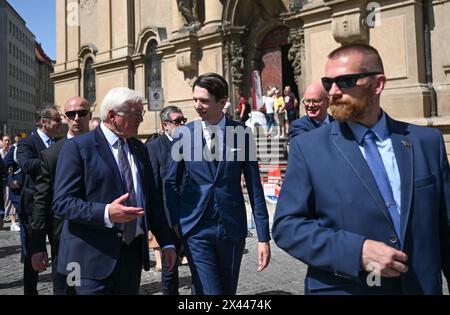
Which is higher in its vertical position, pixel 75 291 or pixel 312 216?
pixel 312 216

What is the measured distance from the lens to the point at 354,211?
2.09 metres

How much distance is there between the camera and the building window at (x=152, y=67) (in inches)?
830

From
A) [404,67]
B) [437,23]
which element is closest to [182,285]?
[404,67]

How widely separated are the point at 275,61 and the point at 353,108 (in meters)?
15.6

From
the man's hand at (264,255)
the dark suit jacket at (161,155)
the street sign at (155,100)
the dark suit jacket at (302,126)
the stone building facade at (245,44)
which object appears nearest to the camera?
the man's hand at (264,255)

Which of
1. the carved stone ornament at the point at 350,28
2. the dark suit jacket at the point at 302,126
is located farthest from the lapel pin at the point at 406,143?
the carved stone ornament at the point at 350,28

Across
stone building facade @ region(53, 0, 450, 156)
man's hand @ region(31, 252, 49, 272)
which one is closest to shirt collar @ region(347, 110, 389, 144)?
man's hand @ region(31, 252, 49, 272)

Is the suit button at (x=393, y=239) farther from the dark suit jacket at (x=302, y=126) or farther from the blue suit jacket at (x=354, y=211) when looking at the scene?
the dark suit jacket at (x=302, y=126)

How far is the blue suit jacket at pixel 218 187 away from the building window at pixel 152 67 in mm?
17508

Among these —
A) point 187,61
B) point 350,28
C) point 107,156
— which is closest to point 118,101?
point 107,156

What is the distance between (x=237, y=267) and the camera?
3.75 m

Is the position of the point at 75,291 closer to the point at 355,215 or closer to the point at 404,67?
the point at 355,215
